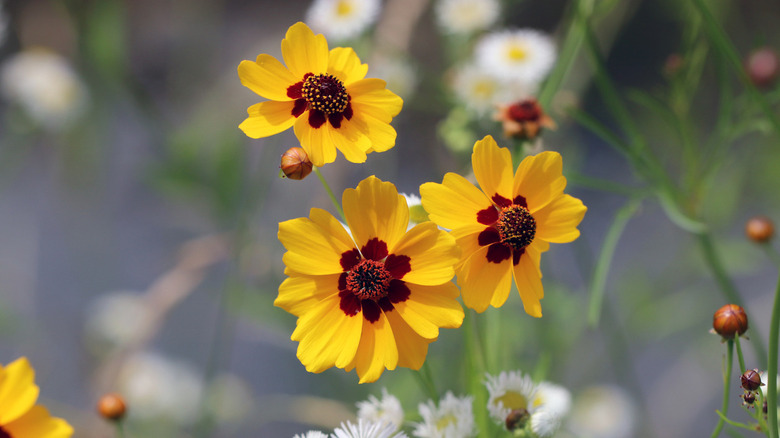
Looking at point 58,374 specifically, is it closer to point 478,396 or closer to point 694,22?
point 478,396

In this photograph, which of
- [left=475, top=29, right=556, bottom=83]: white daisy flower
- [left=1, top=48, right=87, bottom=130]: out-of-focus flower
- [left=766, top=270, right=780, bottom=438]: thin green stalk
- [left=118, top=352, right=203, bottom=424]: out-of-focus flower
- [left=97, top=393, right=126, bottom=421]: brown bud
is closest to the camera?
[left=766, top=270, right=780, bottom=438]: thin green stalk

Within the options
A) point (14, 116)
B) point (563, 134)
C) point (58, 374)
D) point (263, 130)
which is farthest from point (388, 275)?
point (14, 116)

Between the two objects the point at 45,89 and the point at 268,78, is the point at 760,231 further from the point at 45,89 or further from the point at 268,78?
the point at 45,89

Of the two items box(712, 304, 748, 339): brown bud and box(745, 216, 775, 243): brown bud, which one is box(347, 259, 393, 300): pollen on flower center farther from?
box(745, 216, 775, 243): brown bud

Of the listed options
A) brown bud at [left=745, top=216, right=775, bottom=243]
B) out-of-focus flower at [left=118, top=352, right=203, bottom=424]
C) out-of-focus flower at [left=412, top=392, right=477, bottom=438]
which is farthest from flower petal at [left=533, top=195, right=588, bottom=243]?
out-of-focus flower at [left=118, top=352, right=203, bottom=424]

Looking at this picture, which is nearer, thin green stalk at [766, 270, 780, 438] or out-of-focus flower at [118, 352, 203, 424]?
thin green stalk at [766, 270, 780, 438]

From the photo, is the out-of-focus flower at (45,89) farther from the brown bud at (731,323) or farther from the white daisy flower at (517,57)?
the brown bud at (731,323)

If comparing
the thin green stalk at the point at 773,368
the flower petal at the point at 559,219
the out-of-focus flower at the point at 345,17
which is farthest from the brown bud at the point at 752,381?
the out-of-focus flower at the point at 345,17
